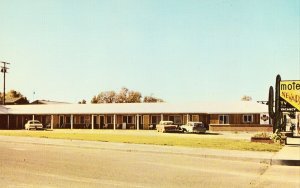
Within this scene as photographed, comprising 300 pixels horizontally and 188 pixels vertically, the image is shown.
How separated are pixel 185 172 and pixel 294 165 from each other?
5.62m

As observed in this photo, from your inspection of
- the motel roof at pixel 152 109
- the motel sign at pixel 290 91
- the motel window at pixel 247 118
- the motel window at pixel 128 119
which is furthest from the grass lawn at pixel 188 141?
the motel window at pixel 128 119

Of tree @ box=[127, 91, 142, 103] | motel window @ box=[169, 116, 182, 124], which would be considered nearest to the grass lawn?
motel window @ box=[169, 116, 182, 124]

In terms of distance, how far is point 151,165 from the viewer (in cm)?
1493

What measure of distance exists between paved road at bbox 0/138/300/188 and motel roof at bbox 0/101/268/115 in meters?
36.4

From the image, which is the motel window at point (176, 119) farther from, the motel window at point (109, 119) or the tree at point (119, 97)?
the tree at point (119, 97)

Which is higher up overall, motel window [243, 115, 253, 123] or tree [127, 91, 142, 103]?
tree [127, 91, 142, 103]

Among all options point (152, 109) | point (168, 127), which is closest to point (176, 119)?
point (152, 109)

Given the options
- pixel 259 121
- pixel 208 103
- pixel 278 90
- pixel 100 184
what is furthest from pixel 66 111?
pixel 100 184

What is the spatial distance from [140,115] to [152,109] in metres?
2.26

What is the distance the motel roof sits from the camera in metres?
52.9

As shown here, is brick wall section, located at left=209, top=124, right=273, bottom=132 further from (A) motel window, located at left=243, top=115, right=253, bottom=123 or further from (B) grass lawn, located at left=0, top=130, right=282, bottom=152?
(B) grass lawn, located at left=0, top=130, right=282, bottom=152

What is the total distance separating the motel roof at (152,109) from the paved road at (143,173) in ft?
119

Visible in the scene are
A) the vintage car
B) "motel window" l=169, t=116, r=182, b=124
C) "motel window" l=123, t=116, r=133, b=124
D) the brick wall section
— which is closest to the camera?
the vintage car

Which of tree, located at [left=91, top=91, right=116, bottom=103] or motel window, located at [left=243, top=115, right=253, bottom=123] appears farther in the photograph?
tree, located at [left=91, top=91, right=116, bottom=103]
